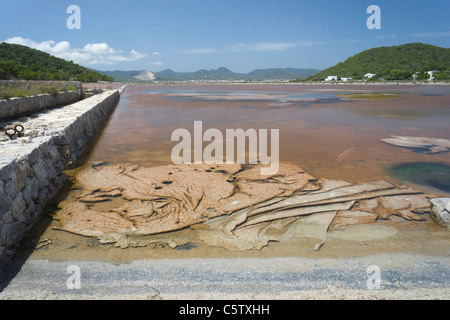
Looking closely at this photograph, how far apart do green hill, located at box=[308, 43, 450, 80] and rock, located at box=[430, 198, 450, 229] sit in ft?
301

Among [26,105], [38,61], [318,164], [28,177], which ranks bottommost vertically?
[318,164]

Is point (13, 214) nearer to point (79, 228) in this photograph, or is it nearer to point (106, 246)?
point (79, 228)

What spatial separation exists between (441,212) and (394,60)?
120468mm

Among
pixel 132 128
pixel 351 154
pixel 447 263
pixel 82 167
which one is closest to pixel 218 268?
pixel 447 263

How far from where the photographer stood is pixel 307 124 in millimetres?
13547

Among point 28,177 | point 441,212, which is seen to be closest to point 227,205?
point 28,177

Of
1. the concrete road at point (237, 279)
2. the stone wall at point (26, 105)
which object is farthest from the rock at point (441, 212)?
the stone wall at point (26, 105)

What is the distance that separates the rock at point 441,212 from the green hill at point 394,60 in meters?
91.6

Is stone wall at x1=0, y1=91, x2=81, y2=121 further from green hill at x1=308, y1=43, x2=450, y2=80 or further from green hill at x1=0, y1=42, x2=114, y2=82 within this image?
green hill at x1=308, y1=43, x2=450, y2=80

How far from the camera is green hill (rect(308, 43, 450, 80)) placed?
95.6 meters

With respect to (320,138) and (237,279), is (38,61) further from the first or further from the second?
(237,279)

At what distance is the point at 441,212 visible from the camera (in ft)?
14.6

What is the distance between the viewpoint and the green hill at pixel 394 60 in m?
95.6

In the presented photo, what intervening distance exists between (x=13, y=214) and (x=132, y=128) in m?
9.20
